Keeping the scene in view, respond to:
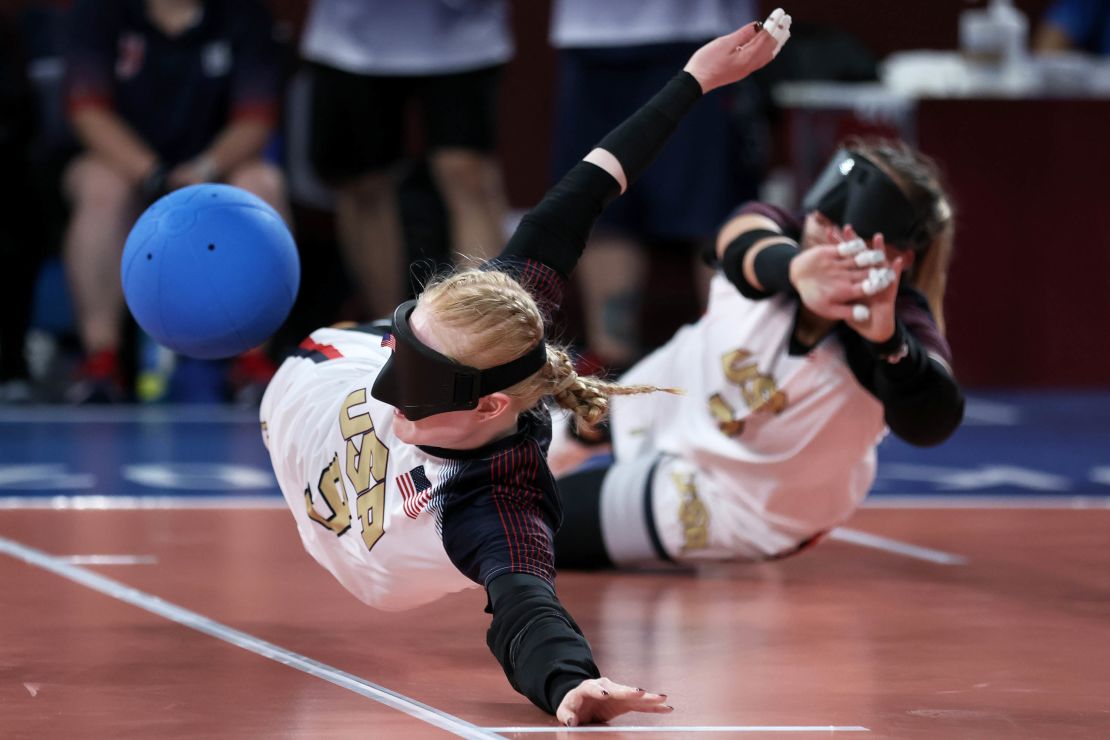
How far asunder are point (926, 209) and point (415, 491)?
4.49ft

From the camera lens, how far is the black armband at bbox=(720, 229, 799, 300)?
352cm

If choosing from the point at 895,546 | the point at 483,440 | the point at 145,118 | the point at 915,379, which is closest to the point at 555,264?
the point at 483,440

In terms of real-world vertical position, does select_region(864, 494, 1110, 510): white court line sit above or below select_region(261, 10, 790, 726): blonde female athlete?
below

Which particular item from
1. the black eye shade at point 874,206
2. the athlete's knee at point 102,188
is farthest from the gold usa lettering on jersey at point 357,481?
the athlete's knee at point 102,188

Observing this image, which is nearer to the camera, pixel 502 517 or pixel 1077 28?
pixel 502 517

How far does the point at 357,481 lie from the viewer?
2941 mm

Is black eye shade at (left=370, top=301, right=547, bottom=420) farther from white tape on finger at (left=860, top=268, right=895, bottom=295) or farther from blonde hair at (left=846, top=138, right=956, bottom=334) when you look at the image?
blonde hair at (left=846, top=138, right=956, bottom=334)

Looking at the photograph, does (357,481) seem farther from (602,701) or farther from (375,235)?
(375,235)

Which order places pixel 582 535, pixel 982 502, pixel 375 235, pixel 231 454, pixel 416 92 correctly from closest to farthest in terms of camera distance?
pixel 582 535, pixel 982 502, pixel 231 454, pixel 416 92, pixel 375 235

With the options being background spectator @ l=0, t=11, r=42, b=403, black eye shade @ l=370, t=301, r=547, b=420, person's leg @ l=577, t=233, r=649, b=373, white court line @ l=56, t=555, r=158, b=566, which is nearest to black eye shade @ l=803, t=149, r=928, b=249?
black eye shade @ l=370, t=301, r=547, b=420

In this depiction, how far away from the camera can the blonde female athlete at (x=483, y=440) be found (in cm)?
253

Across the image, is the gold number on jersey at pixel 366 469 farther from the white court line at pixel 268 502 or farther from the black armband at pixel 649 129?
the white court line at pixel 268 502

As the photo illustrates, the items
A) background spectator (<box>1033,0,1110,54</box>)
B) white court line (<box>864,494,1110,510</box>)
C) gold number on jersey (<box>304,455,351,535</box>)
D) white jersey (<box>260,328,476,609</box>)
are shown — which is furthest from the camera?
background spectator (<box>1033,0,1110,54</box>)

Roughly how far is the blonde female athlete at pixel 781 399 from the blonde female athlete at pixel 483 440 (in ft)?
1.69
